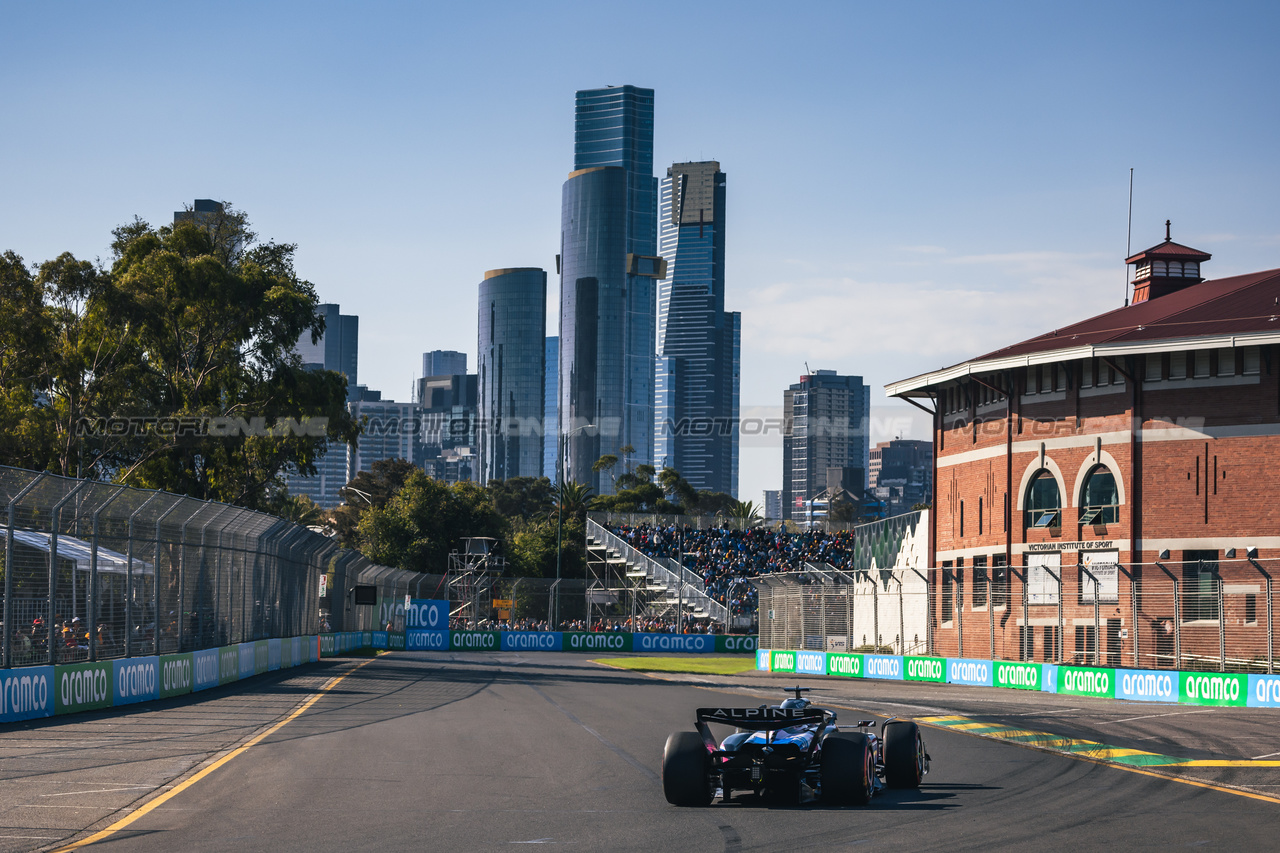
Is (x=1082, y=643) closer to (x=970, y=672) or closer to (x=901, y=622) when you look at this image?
(x=970, y=672)

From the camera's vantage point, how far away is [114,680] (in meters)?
21.5

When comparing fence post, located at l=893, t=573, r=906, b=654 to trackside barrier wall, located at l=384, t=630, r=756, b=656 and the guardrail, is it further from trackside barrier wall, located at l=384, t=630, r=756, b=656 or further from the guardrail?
the guardrail

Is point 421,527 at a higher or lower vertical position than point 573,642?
higher

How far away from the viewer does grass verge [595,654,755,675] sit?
1866 inches

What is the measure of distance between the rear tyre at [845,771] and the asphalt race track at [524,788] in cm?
14

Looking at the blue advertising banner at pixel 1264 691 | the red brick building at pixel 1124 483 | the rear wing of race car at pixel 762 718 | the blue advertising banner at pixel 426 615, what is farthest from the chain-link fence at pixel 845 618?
the rear wing of race car at pixel 762 718

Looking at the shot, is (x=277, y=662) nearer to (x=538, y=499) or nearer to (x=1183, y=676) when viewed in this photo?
(x=1183, y=676)

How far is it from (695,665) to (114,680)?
110 ft

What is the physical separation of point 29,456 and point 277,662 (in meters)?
14.7

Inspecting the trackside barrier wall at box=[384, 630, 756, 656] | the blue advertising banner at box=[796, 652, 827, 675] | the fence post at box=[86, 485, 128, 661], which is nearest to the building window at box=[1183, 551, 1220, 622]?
the blue advertising banner at box=[796, 652, 827, 675]

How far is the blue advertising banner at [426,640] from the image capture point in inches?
2591

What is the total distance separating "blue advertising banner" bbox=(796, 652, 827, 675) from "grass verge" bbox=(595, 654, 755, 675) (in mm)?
2114

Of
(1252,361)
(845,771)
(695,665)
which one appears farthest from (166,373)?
(845,771)

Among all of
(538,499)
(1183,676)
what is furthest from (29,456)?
(538,499)
